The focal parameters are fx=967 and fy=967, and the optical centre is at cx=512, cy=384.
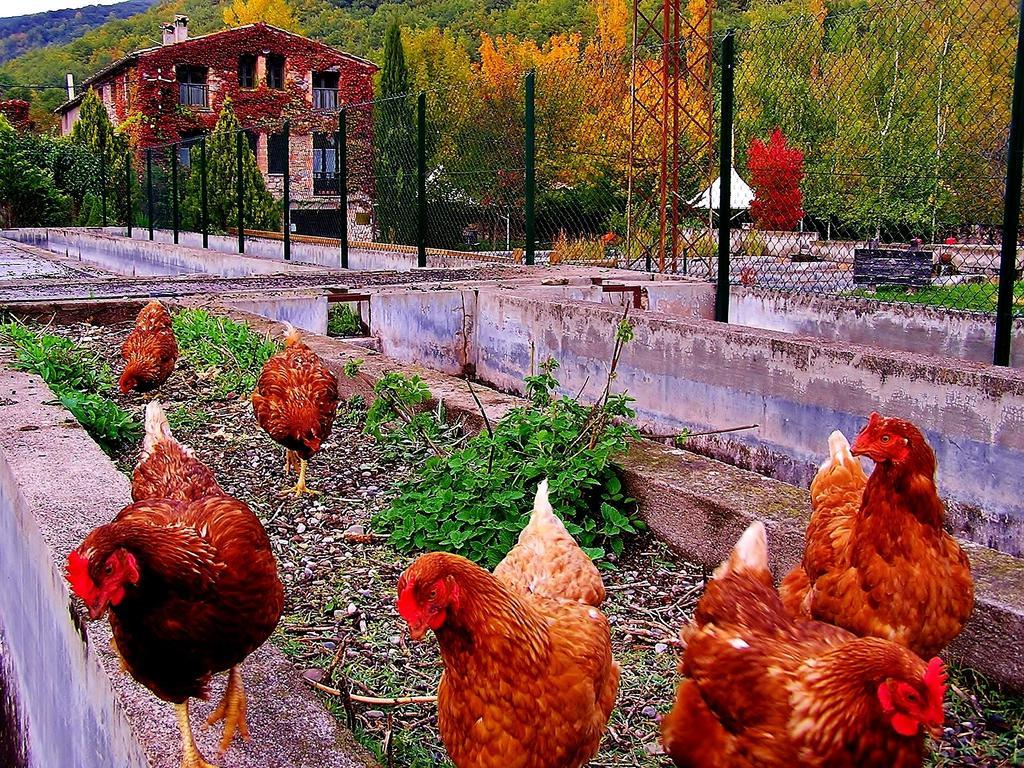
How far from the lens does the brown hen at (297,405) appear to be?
5.05 metres

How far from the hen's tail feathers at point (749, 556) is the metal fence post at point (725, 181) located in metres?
5.54

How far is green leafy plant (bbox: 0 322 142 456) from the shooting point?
569 centimetres

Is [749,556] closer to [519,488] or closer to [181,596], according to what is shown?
[181,596]

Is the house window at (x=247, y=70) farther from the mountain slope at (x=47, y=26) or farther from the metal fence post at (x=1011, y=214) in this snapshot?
the mountain slope at (x=47, y=26)

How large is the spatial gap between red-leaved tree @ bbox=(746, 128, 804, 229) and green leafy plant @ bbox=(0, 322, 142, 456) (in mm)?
7483

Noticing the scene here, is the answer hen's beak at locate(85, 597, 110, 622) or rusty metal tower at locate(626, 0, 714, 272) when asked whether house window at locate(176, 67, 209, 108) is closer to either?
rusty metal tower at locate(626, 0, 714, 272)

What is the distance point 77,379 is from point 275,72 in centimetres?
4409

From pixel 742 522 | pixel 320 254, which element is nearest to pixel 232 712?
pixel 742 522

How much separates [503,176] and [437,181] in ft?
5.04

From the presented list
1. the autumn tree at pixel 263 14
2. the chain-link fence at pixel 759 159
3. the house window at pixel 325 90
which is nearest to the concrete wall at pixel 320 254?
the chain-link fence at pixel 759 159

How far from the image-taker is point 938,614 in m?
2.75

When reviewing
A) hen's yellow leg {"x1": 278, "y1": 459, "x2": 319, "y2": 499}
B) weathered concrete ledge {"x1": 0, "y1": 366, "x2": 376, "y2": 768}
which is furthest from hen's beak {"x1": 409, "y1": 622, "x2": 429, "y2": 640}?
hen's yellow leg {"x1": 278, "y1": 459, "x2": 319, "y2": 499}

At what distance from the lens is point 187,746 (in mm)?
2365

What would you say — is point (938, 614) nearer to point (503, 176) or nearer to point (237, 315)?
point (237, 315)
